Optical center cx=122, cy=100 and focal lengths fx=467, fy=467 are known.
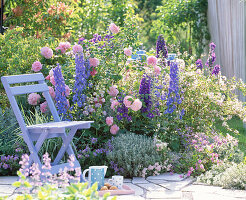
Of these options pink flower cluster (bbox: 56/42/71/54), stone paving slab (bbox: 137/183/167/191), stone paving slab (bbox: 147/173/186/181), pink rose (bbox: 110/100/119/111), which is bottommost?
stone paving slab (bbox: 147/173/186/181)

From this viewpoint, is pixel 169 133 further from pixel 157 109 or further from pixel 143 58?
pixel 143 58

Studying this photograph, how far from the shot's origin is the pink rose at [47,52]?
552cm

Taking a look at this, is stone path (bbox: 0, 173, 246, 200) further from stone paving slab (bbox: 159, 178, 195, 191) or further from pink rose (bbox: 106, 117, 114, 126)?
pink rose (bbox: 106, 117, 114, 126)

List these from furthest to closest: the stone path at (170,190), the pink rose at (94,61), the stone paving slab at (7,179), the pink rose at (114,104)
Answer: the pink rose at (94,61), the pink rose at (114,104), the stone paving slab at (7,179), the stone path at (170,190)

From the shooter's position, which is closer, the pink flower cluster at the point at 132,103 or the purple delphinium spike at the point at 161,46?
the pink flower cluster at the point at 132,103

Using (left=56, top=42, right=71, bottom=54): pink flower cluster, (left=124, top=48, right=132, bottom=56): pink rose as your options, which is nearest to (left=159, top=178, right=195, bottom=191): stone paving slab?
(left=124, top=48, right=132, bottom=56): pink rose

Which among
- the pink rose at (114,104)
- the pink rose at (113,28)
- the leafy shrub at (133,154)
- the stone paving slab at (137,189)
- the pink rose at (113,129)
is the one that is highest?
the pink rose at (113,28)

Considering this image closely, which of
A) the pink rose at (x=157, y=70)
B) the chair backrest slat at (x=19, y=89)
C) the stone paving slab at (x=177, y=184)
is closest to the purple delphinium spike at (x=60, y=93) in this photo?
the chair backrest slat at (x=19, y=89)

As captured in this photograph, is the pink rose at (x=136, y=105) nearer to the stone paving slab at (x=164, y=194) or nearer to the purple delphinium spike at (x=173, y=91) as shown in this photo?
the purple delphinium spike at (x=173, y=91)

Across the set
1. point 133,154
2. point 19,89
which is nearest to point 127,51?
point 133,154

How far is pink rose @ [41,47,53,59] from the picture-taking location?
552 centimetres

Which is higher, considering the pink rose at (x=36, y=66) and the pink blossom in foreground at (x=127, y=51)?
the pink blossom in foreground at (x=127, y=51)

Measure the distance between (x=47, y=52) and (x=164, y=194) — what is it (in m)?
2.47

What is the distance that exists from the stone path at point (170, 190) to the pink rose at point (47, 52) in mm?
1697
